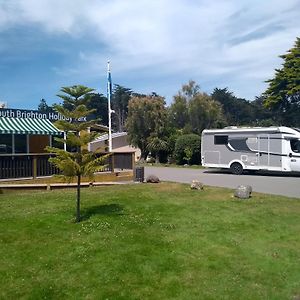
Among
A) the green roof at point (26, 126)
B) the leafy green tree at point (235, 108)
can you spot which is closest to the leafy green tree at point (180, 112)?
the green roof at point (26, 126)

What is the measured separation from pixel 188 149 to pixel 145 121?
6.97m

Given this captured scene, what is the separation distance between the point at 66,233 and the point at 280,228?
5.03 meters

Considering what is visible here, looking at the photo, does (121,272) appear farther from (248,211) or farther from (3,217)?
(248,211)

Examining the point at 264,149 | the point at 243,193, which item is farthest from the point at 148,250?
the point at 264,149

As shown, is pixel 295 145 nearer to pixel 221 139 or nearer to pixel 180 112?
pixel 221 139

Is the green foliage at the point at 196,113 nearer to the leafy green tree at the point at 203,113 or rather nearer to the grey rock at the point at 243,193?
the leafy green tree at the point at 203,113

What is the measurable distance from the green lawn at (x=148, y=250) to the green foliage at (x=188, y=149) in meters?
21.3

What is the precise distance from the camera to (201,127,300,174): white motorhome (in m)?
23.1

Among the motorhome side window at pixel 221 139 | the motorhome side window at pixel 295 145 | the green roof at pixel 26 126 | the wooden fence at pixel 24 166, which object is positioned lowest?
the wooden fence at pixel 24 166

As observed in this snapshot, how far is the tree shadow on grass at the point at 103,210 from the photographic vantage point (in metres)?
10.6

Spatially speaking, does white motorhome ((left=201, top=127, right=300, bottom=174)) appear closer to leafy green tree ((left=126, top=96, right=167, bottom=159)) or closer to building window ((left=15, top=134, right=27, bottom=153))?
building window ((left=15, top=134, right=27, bottom=153))

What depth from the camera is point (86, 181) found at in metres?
16.8

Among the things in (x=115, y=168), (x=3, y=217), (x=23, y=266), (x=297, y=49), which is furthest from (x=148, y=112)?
(x=23, y=266)

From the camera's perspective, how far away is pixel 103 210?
436 inches
